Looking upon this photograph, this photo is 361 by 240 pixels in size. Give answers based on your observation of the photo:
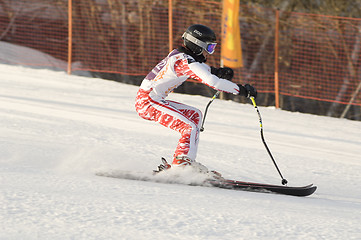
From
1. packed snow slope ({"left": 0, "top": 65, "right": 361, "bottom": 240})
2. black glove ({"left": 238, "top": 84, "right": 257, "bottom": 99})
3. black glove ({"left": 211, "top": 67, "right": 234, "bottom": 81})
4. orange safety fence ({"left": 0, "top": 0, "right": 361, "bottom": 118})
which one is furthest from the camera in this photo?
orange safety fence ({"left": 0, "top": 0, "right": 361, "bottom": 118})

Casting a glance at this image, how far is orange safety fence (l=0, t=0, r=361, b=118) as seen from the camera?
12.4 meters

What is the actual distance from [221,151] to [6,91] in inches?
175

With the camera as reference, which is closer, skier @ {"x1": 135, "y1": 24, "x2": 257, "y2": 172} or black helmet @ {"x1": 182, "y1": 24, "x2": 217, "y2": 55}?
skier @ {"x1": 135, "y1": 24, "x2": 257, "y2": 172}

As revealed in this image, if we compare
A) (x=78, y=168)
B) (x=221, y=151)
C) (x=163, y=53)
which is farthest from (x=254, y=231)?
(x=163, y=53)

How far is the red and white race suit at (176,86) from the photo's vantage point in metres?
5.10

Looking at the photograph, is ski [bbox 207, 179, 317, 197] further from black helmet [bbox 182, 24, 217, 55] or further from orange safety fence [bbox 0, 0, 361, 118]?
orange safety fence [bbox 0, 0, 361, 118]

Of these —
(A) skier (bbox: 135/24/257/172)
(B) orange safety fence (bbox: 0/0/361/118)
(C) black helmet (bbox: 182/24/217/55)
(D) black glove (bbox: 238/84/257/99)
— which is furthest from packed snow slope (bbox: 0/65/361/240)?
(B) orange safety fence (bbox: 0/0/361/118)

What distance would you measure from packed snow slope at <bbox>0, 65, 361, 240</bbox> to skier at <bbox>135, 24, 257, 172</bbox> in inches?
15.9

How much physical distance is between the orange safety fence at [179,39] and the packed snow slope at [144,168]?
151cm

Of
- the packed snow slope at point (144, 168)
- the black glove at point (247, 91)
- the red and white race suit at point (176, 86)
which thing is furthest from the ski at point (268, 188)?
the black glove at point (247, 91)

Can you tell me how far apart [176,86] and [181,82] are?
0.05 m

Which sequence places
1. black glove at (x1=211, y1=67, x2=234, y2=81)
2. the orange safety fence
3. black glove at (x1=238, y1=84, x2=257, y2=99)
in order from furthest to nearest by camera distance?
the orange safety fence, black glove at (x1=211, y1=67, x2=234, y2=81), black glove at (x1=238, y1=84, x2=257, y2=99)

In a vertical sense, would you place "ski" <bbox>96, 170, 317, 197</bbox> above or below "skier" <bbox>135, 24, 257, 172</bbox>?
below

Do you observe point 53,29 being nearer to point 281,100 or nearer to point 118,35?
point 118,35
